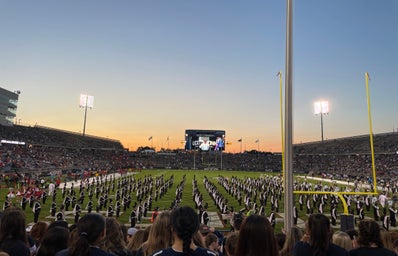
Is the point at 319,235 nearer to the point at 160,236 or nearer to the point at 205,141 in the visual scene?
the point at 160,236

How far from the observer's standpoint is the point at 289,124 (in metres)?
4.76

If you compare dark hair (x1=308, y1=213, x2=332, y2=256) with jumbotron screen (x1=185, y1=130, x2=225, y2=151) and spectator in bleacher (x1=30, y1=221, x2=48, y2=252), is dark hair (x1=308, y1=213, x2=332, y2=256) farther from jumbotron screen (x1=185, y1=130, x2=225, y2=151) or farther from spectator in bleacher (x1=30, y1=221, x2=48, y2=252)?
jumbotron screen (x1=185, y1=130, x2=225, y2=151)

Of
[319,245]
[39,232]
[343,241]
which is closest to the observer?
[319,245]

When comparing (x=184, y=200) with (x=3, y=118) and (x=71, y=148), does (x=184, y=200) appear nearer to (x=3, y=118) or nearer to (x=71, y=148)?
(x=71, y=148)

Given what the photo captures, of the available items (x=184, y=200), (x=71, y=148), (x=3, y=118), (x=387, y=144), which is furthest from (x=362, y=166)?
(x=3, y=118)

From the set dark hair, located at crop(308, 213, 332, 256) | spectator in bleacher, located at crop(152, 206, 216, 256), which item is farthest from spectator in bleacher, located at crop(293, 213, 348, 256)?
spectator in bleacher, located at crop(152, 206, 216, 256)

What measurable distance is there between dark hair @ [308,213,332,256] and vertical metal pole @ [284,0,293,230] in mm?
1634

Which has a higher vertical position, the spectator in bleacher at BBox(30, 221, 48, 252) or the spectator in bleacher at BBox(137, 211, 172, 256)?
the spectator in bleacher at BBox(137, 211, 172, 256)

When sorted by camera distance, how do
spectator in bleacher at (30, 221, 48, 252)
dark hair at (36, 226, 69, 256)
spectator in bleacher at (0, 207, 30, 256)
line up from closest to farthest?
dark hair at (36, 226, 69, 256)
spectator in bleacher at (0, 207, 30, 256)
spectator in bleacher at (30, 221, 48, 252)

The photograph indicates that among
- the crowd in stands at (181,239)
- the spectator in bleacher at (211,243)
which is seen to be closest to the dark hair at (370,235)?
the crowd in stands at (181,239)

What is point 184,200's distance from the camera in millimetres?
19047

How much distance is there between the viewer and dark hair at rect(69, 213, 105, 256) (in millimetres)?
2098

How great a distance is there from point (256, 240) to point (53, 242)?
1823mm

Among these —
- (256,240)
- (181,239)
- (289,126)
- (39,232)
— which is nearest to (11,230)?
(39,232)
